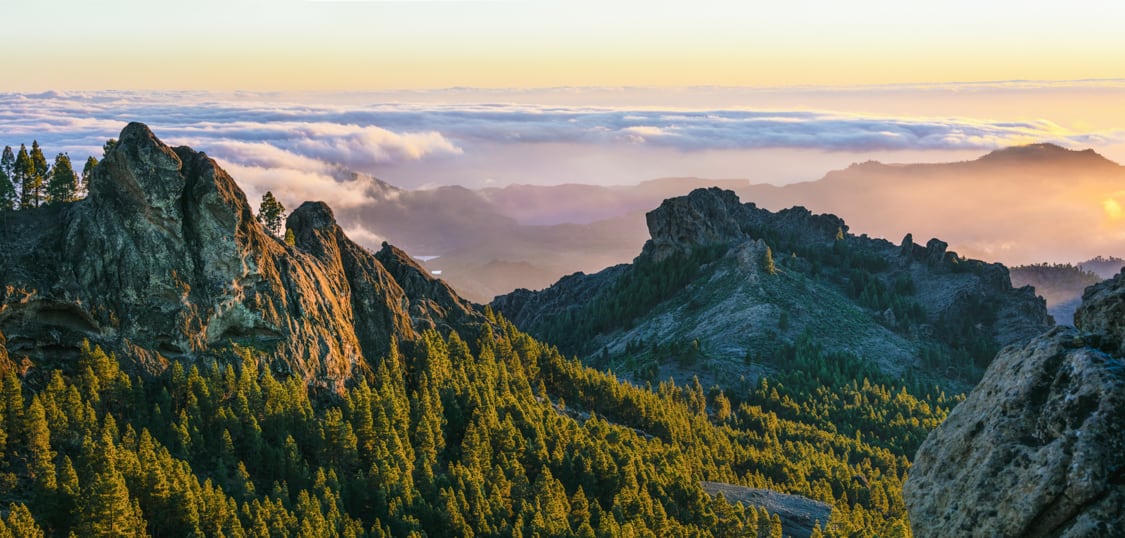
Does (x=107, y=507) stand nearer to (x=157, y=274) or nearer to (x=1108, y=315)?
(x=157, y=274)

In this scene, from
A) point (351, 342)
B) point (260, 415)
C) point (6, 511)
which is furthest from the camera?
point (351, 342)

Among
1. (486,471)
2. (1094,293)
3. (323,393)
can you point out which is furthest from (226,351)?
(1094,293)

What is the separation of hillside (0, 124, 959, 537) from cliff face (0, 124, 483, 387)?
28 centimetres

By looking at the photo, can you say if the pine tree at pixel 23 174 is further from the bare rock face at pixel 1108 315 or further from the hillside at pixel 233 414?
the bare rock face at pixel 1108 315

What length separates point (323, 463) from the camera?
143 meters

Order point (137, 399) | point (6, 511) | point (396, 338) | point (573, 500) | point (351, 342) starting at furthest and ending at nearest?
point (396, 338) → point (351, 342) → point (573, 500) → point (137, 399) → point (6, 511)

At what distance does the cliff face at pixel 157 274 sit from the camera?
141m

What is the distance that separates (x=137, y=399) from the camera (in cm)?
13475

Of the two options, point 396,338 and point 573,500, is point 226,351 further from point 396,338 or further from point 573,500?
point 573,500

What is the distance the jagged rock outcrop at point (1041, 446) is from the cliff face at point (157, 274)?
12384cm

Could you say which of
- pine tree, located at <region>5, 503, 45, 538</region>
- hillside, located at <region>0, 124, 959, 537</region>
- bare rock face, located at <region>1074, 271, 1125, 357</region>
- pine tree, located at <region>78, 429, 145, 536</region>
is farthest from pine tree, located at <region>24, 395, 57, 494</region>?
bare rock face, located at <region>1074, 271, 1125, 357</region>

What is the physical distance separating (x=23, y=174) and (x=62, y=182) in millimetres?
6075

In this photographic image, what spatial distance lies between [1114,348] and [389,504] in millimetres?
110804

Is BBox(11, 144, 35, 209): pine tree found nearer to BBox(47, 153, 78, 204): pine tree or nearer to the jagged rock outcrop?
BBox(47, 153, 78, 204): pine tree
